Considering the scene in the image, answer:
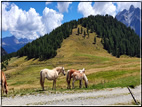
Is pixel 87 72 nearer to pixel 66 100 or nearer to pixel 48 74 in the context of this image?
pixel 48 74

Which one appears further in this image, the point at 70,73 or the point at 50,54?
the point at 50,54

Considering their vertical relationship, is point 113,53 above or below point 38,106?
above

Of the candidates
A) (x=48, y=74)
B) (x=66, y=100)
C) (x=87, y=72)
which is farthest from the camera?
(x=87, y=72)

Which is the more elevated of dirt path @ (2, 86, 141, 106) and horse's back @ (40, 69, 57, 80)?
horse's back @ (40, 69, 57, 80)

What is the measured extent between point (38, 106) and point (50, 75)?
8595 mm

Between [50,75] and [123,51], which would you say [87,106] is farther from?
[123,51]

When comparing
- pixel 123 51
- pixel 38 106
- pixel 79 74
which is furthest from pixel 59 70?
pixel 123 51

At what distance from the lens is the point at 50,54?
138 meters

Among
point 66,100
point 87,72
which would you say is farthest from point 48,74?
point 87,72

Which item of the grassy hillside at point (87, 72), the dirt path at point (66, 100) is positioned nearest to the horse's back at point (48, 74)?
the grassy hillside at point (87, 72)

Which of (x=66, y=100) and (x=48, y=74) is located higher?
(x=48, y=74)

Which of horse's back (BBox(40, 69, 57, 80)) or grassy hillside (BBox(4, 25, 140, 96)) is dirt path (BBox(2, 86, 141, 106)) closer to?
grassy hillside (BBox(4, 25, 140, 96))

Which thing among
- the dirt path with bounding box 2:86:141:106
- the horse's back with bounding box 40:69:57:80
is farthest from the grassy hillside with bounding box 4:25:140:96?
the dirt path with bounding box 2:86:141:106

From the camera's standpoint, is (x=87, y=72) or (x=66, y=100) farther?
(x=87, y=72)
